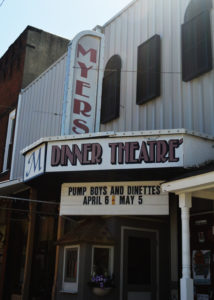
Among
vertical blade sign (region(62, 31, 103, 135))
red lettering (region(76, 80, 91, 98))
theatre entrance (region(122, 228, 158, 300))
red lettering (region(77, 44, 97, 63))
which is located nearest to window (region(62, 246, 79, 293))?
theatre entrance (region(122, 228, 158, 300))

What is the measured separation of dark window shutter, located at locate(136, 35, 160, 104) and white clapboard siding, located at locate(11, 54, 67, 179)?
3.99 metres

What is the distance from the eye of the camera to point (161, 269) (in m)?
10.2

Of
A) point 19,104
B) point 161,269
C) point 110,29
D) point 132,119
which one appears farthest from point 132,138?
point 19,104

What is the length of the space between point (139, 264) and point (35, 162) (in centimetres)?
365

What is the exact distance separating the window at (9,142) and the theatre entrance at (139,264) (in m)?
8.73

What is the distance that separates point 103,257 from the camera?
988 cm

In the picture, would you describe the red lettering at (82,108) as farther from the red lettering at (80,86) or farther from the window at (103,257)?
the window at (103,257)

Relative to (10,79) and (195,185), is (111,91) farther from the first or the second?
(10,79)

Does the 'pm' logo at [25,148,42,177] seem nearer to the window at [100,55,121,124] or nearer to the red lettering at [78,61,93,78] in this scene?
the red lettering at [78,61,93,78]

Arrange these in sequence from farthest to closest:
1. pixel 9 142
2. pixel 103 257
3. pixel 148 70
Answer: pixel 9 142 < pixel 148 70 < pixel 103 257

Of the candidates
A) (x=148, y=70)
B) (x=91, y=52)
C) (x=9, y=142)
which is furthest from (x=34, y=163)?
(x=9, y=142)

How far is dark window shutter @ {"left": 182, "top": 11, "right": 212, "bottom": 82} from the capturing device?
9.25m

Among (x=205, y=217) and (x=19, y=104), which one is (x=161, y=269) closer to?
(x=205, y=217)

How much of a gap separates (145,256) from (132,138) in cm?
352
